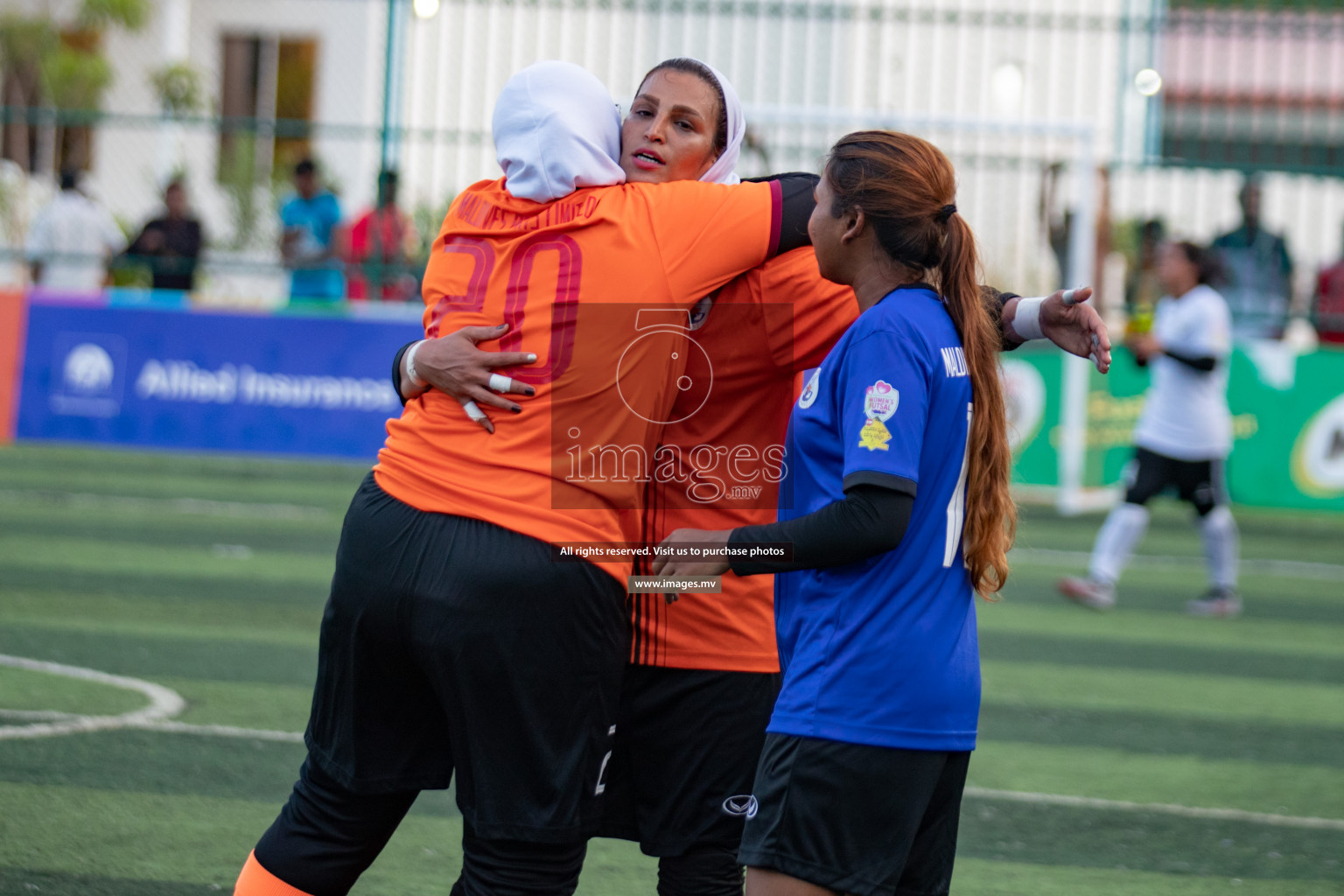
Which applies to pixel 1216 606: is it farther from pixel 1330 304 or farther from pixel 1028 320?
pixel 1028 320

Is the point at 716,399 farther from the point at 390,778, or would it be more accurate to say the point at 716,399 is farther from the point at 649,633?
the point at 390,778

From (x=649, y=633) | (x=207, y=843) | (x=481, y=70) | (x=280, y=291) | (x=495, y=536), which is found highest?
(x=481, y=70)

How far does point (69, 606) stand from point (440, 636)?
218 inches

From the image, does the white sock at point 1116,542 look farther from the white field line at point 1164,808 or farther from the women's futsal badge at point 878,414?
the women's futsal badge at point 878,414

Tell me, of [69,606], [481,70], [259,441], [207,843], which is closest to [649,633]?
[207,843]

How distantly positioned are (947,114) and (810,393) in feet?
46.3

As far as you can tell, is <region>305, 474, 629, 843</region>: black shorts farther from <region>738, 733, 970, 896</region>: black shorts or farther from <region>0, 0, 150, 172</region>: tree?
<region>0, 0, 150, 172</region>: tree

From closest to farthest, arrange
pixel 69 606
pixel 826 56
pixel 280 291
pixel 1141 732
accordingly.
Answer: pixel 1141 732
pixel 69 606
pixel 280 291
pixel 826 56

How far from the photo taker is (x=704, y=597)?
10.1ft

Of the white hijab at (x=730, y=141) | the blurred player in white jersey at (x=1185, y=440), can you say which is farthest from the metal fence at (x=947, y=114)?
the white hijab at (x=730, y=141)

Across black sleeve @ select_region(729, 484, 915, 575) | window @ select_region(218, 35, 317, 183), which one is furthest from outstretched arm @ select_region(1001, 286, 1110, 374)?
window @ select_region(218, 35, 317, 183)

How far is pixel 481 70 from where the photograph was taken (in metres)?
15.8

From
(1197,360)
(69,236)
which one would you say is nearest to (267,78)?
(69,236)

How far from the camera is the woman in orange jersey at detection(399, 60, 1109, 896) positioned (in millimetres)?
2959
